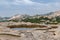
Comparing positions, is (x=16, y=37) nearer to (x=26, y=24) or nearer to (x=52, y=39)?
(x=52, y=39)

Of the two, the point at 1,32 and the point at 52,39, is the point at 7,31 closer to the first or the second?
the point at 1,32

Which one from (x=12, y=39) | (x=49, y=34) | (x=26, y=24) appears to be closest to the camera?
(x=12, y=39)

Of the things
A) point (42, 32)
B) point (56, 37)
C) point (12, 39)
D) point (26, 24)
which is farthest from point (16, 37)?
point (26, 24)

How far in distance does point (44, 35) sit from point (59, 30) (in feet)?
3.37

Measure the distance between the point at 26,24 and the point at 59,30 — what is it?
3.78 metres

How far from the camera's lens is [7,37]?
29.5 ft

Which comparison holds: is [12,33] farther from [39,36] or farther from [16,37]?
[39,36]

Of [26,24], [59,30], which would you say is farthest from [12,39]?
[26,24]

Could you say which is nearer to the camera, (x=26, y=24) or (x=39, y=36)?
(x=39, y=36)

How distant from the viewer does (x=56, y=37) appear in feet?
30.4

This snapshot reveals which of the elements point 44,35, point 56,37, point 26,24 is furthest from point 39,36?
point 26,24

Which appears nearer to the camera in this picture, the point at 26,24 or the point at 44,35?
the point at 44,35

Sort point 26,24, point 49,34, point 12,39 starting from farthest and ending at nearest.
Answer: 1. point 26,24
2. point 49,34
3. point 12,39

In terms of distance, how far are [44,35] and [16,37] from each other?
150cm
